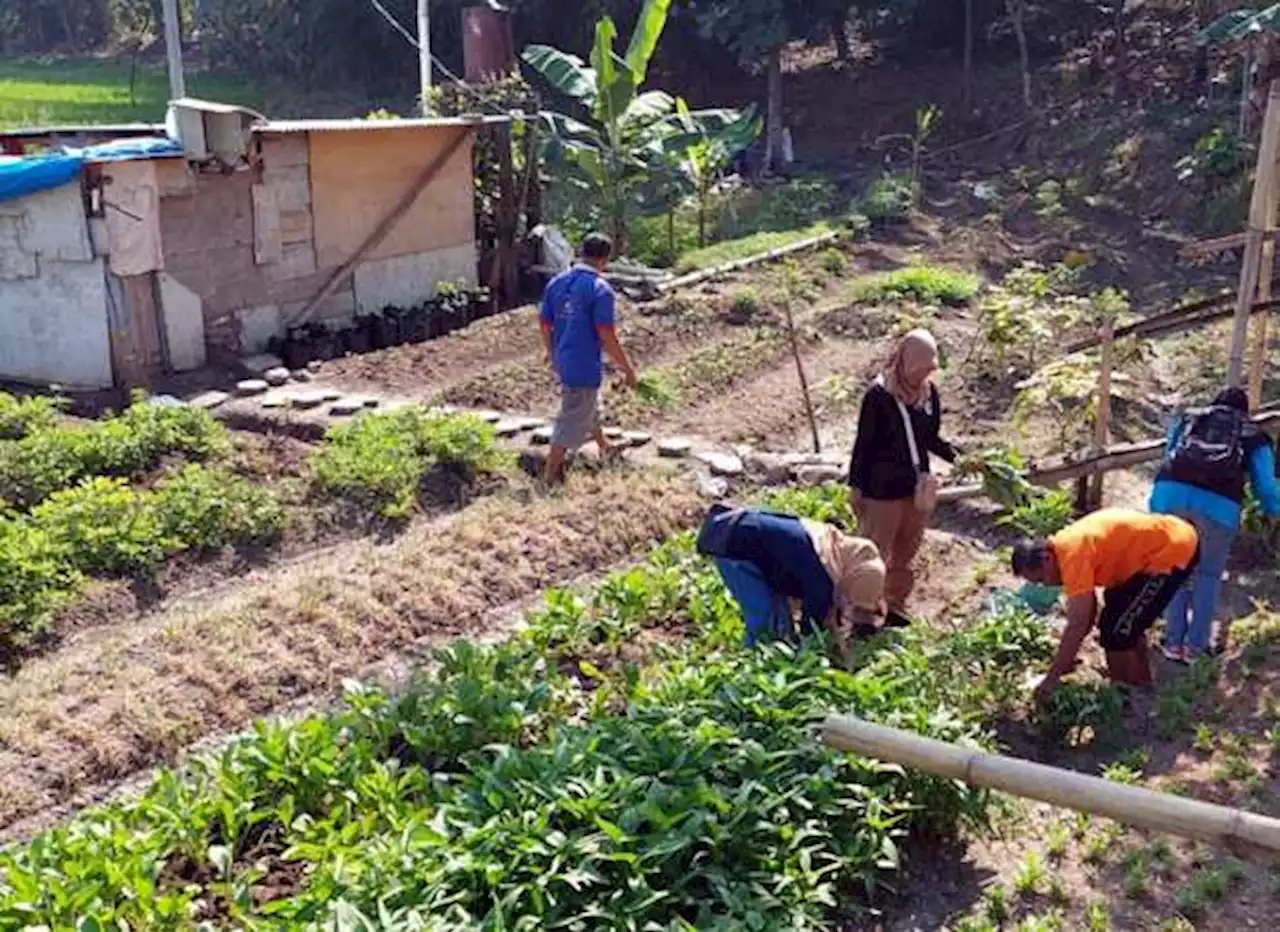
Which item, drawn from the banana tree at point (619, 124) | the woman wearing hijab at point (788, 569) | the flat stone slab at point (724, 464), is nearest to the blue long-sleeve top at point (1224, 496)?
the woman wearing hijab at point (788, 569)

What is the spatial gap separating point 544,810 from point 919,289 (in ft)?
35.1

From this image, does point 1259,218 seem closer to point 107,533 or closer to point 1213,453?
point 1213,453

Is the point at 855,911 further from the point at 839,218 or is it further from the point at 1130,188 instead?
the point at 1130,188

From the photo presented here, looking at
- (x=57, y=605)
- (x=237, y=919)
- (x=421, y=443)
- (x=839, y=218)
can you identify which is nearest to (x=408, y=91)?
(x=839, y=218)

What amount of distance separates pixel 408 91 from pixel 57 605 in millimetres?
27134

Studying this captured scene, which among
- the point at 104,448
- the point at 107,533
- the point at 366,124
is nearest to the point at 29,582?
the point at 107,533

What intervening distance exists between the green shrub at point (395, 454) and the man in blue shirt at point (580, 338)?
610mm

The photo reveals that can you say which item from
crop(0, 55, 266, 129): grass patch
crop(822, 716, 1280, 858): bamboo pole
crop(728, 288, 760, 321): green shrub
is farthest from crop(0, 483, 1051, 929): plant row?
crop(0, 55, 266, 129): grass patch

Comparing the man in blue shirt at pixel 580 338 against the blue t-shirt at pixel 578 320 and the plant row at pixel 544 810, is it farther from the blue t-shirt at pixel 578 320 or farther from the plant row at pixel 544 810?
the plant row at pixel 544 810

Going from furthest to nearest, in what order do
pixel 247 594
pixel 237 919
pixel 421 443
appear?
pixel 421 443, pixel 247 594, pixel 237 919

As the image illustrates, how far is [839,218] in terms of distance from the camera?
60.4 ft

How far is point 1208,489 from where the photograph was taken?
649cm

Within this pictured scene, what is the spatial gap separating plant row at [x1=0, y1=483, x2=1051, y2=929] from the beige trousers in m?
0.77

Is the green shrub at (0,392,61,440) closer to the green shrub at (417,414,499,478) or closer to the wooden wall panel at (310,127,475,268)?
the green shrub at (417,414,499,478)
